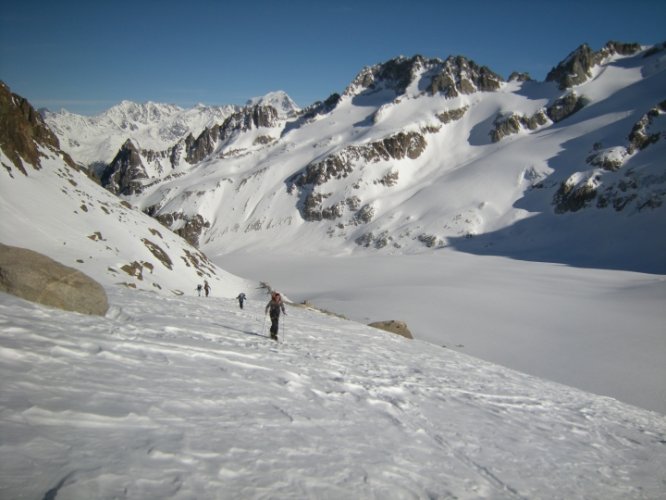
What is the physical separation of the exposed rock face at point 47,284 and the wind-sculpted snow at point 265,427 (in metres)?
0.90

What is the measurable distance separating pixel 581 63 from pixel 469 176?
89653mm

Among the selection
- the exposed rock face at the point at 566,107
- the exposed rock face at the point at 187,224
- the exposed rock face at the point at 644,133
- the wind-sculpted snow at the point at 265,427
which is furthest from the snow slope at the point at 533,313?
the exposed rock face at the point at 566,107

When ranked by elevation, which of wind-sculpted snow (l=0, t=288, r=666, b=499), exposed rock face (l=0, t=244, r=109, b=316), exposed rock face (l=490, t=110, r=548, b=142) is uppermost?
exposed rock face (l=490, t=110, r=548, b=142)

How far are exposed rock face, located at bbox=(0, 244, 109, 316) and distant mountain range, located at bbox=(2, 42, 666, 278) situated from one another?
291ft

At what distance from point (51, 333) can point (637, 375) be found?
28727mm

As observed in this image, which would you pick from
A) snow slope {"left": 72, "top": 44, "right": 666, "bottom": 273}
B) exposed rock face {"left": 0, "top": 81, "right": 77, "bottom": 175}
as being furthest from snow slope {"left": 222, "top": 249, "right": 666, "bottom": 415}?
exposed rock face {"left": 0, "top": 81, "right": 77, "bottom": 175}

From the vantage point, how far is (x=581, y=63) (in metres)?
166

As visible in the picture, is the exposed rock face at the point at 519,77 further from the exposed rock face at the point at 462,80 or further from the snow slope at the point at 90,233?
the snow slope at the point at 90,233

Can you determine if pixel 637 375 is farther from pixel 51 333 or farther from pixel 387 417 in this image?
pixel 51 333

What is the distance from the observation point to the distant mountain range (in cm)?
9594

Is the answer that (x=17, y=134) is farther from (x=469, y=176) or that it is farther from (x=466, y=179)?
(x=469, y=176)

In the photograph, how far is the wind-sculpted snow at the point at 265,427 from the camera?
4.91m

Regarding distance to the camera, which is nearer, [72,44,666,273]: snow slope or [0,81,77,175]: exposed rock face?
[0,81,77,175]: exposed rock face

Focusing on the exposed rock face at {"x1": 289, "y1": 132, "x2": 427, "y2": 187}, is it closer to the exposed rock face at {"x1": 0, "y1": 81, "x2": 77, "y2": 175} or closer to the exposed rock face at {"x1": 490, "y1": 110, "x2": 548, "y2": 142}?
the exposed rock face at {"x1": 490, "y1": 110, "x2": 548, "y2": 142}
